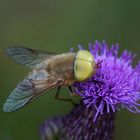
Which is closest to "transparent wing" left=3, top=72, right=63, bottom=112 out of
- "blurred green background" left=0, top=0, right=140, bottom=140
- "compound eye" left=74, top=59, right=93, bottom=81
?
"compound eye" left=74, top=59, right=93, bottom=81

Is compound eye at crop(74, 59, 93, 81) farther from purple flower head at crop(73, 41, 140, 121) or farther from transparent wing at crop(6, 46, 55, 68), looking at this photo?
transparent wing at crop(6, 46, 55, 68)

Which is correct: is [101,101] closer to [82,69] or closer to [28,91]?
[82,69]

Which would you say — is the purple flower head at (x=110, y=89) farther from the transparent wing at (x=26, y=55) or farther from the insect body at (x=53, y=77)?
the transparent wing at (x=26, y=55)

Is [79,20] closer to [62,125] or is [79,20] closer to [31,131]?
[31,131]

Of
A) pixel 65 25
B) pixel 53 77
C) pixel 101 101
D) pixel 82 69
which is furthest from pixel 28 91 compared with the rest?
pixel 65 25

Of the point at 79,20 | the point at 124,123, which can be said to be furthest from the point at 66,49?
the point at 124,123

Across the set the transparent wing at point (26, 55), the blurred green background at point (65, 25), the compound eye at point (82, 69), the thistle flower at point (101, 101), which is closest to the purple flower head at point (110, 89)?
the thistle flower at point (101, 101)
